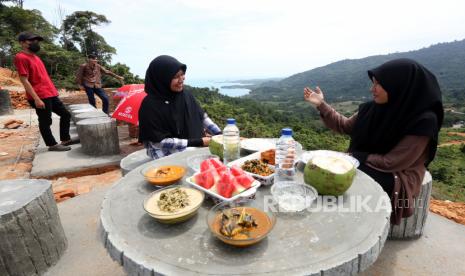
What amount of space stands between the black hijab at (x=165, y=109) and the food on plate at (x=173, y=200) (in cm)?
130

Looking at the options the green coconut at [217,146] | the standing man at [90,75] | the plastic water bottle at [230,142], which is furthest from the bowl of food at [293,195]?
the standing man at [90,75]

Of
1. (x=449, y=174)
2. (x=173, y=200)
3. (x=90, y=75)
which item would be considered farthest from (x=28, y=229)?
(x=449, y=174)

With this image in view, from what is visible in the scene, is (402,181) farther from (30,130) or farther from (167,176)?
(30,130)

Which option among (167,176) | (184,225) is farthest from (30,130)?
(184,225)

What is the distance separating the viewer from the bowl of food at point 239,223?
1.17 metres

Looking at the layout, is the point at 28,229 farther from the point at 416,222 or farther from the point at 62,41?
the point at 62,41

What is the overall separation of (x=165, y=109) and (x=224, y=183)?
1644mm

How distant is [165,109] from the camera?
2885 millimetres

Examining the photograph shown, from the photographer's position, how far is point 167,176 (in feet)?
5.78

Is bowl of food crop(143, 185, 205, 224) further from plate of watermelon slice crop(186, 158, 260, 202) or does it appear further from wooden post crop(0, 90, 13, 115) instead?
wooden post crop(0, 90, 13, 115)

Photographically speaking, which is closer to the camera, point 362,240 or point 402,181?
point 362,240

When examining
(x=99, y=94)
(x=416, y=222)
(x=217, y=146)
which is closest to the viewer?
(x=217, y=146)

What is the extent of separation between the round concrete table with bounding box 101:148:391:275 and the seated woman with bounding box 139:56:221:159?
47.4 inches

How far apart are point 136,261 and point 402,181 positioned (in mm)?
2057
